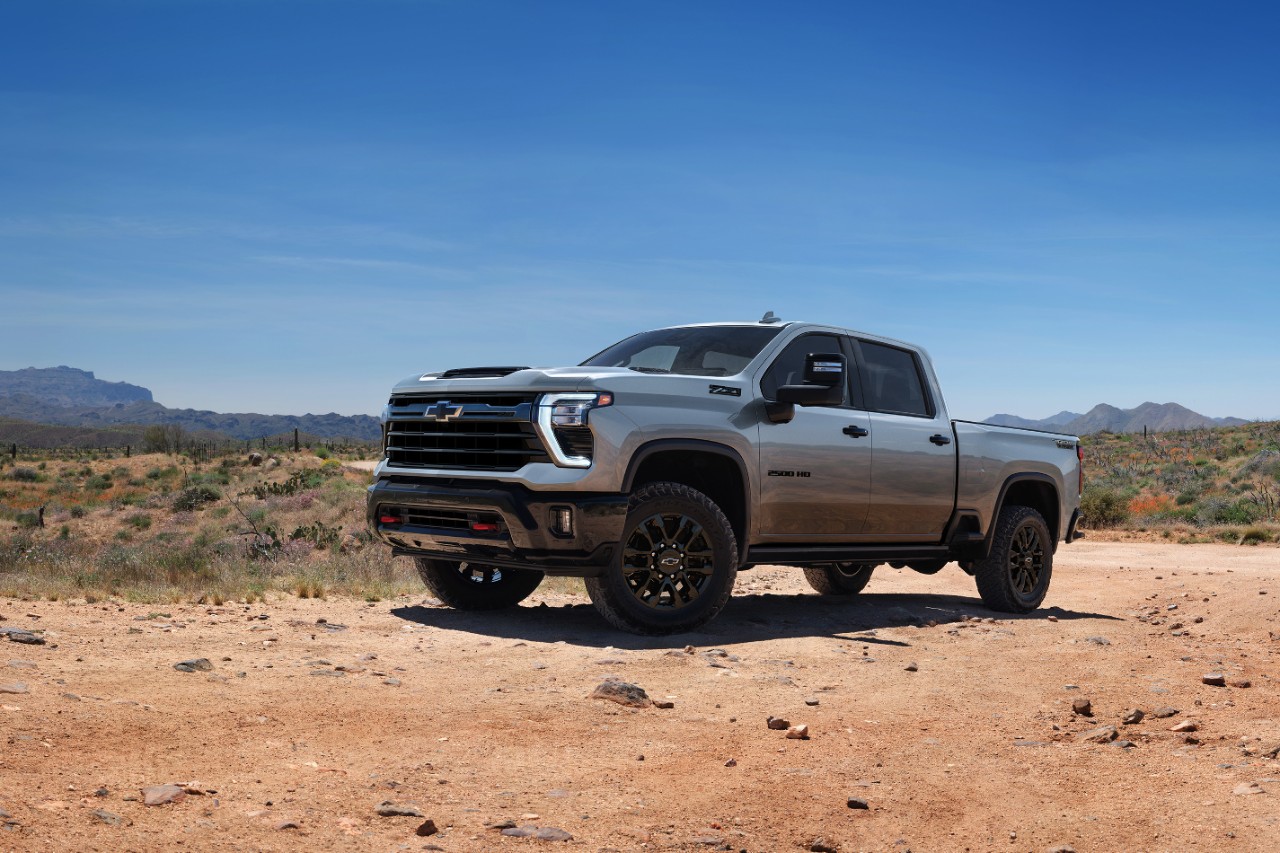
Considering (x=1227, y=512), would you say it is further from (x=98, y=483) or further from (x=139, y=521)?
(x=98, y=483)

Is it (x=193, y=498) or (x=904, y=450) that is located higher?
(x=904, y=450)

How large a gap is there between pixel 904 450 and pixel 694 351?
194 cm

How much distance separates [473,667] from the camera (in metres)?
6.91

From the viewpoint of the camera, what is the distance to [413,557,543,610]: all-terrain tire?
9.24 m

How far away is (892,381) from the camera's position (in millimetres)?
9969

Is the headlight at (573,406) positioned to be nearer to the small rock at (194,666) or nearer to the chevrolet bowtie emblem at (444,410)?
the chevrolet bowtie emblem at (444,410)

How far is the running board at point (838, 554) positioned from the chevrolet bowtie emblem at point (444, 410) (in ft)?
7.59

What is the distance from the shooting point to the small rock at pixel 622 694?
5977 millimetres

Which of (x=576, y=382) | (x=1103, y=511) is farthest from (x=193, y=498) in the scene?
(x=576, y=382)

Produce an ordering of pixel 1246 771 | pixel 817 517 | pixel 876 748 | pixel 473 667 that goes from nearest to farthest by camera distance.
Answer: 1. pixel 1246 771
2. pixel 876 748
3. pixel 473 667
4. pixel 817 517

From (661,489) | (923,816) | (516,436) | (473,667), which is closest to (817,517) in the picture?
(661,489)

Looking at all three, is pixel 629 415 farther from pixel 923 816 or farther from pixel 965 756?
pixel 923 816

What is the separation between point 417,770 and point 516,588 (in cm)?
491

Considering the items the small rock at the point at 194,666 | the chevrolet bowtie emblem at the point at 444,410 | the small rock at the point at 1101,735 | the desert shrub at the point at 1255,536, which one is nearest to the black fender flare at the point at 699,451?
the chevrolet bowtie emblem at the point at 444,410
